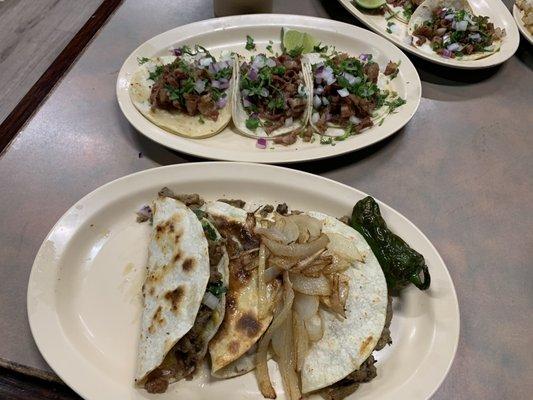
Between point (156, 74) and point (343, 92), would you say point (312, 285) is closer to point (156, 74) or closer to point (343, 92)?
point (343, 92)

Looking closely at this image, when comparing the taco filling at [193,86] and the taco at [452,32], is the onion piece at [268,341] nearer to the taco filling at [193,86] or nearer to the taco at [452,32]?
the taco filling at [193,86]

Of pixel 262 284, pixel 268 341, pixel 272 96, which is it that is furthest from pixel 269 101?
pixel 268 341

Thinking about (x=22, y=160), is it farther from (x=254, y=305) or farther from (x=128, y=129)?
(x=254, y=305)

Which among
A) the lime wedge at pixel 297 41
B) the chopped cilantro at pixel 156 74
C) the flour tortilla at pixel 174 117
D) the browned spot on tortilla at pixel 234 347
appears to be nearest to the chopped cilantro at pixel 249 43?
the lime wedge at pixel 297 41

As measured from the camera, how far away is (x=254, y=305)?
202cm

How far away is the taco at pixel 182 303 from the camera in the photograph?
1.87 m

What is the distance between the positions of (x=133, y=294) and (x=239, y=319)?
58 centimetres

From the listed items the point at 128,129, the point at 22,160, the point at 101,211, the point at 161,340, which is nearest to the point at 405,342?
the point at 161,340

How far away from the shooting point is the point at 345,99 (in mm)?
2945

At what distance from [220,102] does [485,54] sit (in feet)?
6.83

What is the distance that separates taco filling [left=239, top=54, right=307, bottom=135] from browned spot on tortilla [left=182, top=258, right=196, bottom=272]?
118 centimetres

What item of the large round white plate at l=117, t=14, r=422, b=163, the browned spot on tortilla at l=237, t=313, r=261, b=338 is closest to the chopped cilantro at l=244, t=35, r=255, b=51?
the large round white plate at l=117, t=14, r=422, b=163

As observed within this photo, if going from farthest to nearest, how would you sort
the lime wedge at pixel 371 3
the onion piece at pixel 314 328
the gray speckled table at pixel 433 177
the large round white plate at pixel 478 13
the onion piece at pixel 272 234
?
the lime wedge at pixel 371 3 → the large round white plate at pixel 478 13 → the gray speckled table at pixel 433 177 → the onion piece at pixel 272 234 → the onion piece at pixel 314 328

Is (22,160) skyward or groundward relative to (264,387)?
skyward
